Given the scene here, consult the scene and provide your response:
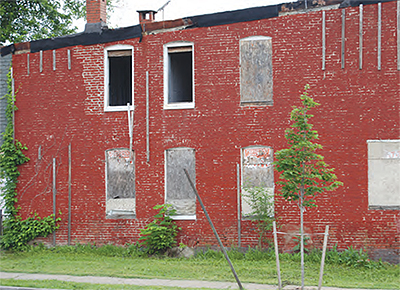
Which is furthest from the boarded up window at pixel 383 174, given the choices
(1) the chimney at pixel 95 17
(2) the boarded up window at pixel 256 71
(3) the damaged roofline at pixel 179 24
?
(1) the chimney at pixel 95 17

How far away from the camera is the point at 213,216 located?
609 inches

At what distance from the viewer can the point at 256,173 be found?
50.2 feet

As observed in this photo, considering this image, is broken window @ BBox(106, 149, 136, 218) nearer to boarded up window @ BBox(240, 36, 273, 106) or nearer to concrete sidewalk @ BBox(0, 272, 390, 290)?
concrete sidewalk @ BBox(0, 272, 390, 290)

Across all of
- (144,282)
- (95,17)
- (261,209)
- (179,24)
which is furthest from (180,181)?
(95,17)

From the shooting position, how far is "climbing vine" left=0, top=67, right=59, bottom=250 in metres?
16.5

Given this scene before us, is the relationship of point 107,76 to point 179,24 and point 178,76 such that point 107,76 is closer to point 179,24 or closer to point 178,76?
point 178,76

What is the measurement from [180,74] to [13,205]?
6786mm

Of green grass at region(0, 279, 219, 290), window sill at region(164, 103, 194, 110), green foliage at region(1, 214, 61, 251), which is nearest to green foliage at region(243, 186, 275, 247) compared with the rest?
window sill at region(164, 103, 194, 110)

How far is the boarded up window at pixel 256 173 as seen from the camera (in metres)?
15.2

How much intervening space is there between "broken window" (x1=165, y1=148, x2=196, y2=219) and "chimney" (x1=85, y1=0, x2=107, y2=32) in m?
4.63

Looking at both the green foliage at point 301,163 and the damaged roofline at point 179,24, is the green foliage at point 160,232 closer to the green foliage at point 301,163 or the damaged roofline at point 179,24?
the damaged roofline at point 179,24

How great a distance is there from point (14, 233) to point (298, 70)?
33.0ft

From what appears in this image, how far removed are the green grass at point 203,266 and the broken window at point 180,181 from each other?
5.08 feet

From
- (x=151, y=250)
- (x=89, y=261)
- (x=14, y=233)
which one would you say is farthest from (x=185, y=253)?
(x=14, y=233)
